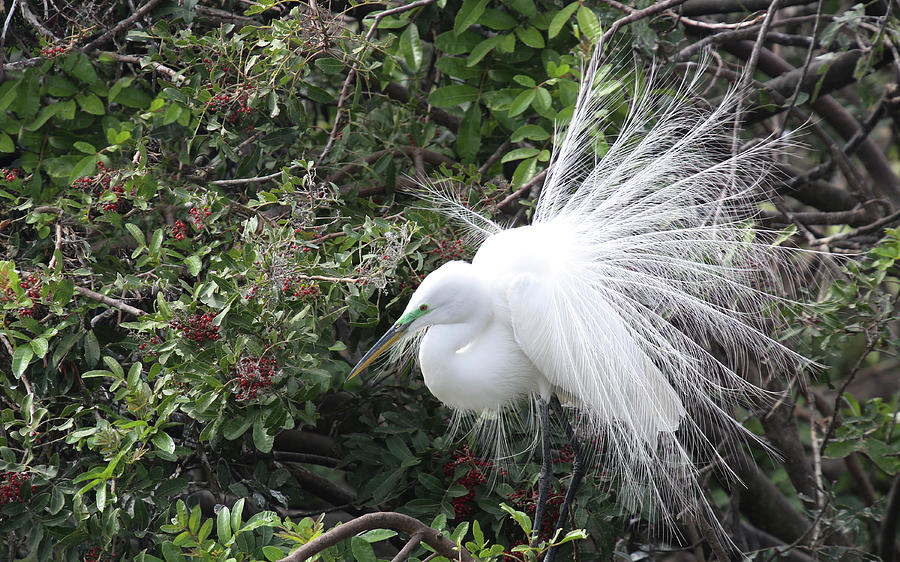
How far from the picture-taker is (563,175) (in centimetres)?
251

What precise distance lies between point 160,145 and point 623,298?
1.39m

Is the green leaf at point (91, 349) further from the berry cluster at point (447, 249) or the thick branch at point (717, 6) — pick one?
the thick branch at point (717, 6)

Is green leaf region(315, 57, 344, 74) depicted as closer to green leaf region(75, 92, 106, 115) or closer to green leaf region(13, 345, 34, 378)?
green leaf region(75, 92, 106, 115)

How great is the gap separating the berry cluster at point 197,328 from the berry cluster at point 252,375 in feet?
0.40

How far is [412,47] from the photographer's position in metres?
2.65

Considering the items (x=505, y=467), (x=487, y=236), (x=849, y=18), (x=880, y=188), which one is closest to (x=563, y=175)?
(x=487, y=236)

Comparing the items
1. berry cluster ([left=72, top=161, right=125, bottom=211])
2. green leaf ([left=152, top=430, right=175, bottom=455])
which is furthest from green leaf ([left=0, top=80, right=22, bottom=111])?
green leaf ([left=152, top=430, right=175, bottom=455])

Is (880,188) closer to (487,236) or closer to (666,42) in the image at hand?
(666,42)

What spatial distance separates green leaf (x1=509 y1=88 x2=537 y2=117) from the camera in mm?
2449

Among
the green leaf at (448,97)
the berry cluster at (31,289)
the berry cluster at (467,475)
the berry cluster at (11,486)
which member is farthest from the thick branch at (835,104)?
the berry cluster at (11,486)

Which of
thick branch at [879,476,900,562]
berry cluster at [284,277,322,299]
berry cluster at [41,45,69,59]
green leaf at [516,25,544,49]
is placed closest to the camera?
berry cluster at [284,277,322,299]

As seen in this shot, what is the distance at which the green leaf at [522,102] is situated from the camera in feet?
8.04

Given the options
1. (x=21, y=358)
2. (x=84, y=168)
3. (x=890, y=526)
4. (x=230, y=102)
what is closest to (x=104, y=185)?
(x=84, y=168)

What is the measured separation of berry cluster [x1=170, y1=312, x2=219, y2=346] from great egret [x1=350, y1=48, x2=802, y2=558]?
0.40 meters
